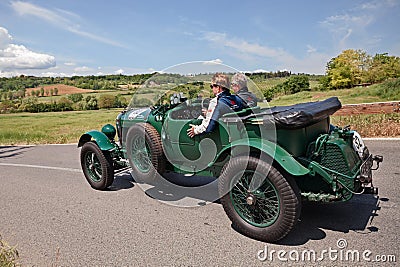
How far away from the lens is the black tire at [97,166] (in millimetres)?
5285

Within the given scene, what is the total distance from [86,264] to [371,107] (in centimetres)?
1096

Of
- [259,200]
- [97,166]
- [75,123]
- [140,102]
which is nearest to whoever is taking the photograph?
[259,200]

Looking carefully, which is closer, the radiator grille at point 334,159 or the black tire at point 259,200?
the black tire at point 259,200

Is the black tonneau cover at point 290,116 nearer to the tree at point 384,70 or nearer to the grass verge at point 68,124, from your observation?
the grass verge at point 68,124

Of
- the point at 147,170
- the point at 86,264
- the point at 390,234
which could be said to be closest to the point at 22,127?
the point at 147,170

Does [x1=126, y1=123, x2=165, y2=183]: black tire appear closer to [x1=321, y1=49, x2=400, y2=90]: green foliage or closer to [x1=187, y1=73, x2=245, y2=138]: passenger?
[x1=187, y1=73, x2=245, y2=138]: passenger

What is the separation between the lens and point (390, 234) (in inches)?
132

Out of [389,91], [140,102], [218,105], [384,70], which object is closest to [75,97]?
[140,102]

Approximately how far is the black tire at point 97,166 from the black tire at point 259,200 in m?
2.46

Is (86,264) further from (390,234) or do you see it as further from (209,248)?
(390,234)

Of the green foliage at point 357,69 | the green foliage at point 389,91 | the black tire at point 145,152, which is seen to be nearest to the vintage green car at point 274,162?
the black tire at point 145,152

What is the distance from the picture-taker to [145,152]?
188 inches

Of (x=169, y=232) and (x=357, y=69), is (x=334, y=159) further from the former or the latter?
(x=357, y=69)

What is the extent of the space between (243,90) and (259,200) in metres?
1.43
